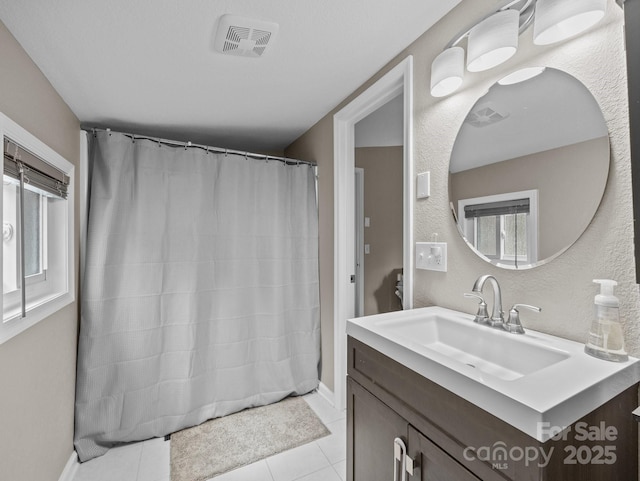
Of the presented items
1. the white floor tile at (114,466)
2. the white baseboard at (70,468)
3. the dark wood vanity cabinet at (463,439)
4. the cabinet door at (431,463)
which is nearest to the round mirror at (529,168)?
the dark wood vanity cabinet at (463,439)

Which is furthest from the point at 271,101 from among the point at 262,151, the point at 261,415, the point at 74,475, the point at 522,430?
the point at 74,475

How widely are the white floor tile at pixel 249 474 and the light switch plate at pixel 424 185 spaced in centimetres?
170

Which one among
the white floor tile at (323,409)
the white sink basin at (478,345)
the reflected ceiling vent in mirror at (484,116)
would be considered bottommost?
the white floor tile at (323,409)

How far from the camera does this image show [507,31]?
100cm

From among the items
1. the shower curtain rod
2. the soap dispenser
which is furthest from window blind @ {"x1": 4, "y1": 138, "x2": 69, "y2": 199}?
the soap dispenser

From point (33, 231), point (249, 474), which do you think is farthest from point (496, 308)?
point (33, 231)

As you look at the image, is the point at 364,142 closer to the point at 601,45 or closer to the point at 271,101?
the point at 271,101

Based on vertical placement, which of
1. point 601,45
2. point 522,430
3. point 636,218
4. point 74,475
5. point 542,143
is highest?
point 601,45

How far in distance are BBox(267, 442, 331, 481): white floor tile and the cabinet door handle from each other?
3.26ft

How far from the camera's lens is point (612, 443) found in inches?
28.6

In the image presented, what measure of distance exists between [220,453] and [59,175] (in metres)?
1.83

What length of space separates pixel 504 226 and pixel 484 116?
1.44ft

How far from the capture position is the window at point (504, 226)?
1039mm

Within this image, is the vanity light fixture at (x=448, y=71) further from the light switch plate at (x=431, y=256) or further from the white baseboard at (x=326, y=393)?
the white baseboard at (x=326, y=393)
